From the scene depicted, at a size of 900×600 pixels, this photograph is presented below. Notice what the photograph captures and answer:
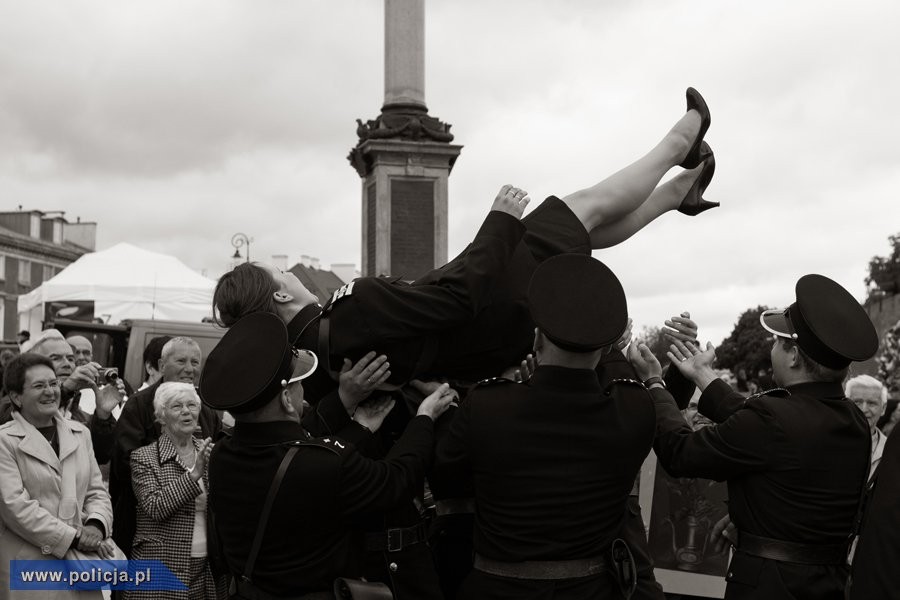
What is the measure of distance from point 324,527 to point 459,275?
1.11 m

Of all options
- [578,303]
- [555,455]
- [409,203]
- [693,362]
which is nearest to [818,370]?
[693,362]

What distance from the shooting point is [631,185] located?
5320 mm

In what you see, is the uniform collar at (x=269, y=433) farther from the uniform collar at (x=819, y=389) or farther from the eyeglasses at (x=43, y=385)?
the eyeglasses at (x=43, y=385)

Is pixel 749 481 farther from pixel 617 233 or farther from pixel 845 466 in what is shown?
pixel 617 233

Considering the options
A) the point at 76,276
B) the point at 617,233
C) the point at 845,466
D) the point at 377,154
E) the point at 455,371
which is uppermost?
the point at 377,154

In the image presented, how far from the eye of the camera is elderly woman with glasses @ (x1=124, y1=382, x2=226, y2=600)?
21.3ft

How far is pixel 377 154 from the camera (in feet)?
54.7

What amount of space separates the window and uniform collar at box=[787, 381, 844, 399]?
75625 mm

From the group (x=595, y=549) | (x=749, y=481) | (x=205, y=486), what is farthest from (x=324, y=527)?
(x=205, y=486)

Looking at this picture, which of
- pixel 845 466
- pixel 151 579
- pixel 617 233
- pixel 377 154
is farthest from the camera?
pixel 377 154

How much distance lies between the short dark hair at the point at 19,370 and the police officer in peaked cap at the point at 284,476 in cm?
269

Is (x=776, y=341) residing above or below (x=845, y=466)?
above

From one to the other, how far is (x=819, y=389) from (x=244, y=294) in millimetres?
2437

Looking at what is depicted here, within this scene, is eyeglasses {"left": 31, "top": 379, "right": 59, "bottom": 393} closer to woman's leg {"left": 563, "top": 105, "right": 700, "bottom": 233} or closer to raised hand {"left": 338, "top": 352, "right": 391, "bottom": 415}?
raised hand {"left": 338, "top": 352, "right": 391, "bottom": 415}
